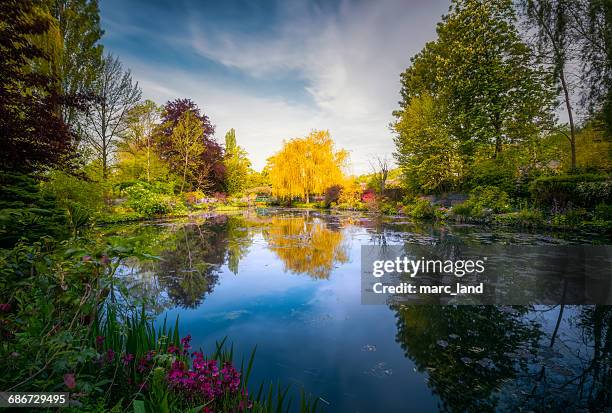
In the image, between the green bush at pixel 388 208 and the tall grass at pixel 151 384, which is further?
the green bush at pixel 388 208

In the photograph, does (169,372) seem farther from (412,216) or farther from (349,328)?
(412,216)

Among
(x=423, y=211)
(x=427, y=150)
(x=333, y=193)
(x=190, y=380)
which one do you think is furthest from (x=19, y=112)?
(x=333, y=193)

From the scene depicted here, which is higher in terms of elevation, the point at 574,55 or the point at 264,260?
the point at 574,55

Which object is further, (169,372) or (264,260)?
(264,260)

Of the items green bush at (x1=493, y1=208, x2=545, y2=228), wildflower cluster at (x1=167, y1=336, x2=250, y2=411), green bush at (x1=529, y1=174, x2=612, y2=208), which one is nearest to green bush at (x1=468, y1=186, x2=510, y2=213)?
green bush at (x1=493, y1=208, x2=545, y2=228)

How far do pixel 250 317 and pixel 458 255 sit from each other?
4939 mm

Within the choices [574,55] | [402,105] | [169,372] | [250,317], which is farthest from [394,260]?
[402,105]

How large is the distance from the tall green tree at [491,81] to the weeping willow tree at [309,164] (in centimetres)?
984

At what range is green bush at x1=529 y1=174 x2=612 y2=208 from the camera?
8.30 metres

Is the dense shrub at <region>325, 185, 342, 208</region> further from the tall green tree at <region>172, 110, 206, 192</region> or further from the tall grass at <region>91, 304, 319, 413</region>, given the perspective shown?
the tall grass at <region>91, 304, 319, 413</region>

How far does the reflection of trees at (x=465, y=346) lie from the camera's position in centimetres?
193

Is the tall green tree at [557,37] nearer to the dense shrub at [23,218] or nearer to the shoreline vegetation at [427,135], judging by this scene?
the shoreline vegetation at [427,135]

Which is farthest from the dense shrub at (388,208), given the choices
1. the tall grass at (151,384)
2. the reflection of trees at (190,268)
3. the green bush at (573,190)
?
the tall grass at (151,384)

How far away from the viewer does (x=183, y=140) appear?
2134 cm
